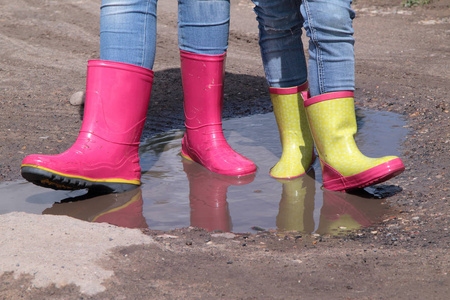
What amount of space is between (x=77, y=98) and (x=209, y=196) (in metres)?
1.62

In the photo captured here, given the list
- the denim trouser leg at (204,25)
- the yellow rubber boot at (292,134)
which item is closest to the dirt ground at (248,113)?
the yellow rubber boot at (292,134)

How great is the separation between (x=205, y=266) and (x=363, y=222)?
2.19ft

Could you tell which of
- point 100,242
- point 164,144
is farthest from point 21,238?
point 164,144

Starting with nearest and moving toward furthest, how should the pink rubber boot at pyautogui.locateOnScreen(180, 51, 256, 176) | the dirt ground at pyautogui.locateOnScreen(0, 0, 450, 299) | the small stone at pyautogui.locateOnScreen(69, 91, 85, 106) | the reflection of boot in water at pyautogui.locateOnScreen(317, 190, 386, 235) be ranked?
the dirt ground at pyautogui.locateOnScreen(0, 0, 450, 299) < the reflection of boot in water at pyautogui.locateOnScreen(317, 190, 386, 235) < the pink rubber boot at pyautogui.locateOnScreen(180, 51, 256, 176) < the small stone at pyautogui.locateOnScreen(69, 91, 85, 106)

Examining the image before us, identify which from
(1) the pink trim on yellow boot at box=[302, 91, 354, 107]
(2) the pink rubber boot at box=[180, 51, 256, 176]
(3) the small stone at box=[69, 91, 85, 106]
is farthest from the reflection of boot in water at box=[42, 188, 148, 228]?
(3) the small stone at box=[69, 91, 85, 106]

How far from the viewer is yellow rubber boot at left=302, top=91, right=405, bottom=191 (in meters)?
2.09

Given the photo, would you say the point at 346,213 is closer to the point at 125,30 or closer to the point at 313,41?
the point at 313,41

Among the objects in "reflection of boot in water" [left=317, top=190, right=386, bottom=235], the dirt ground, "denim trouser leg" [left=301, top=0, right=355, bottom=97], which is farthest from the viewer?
"denim trouser leg" [left=301, top=0, right=355, bottom=97]

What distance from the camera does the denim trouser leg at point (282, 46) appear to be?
91.7 inches

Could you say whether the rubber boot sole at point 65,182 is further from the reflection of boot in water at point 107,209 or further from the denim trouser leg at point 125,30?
the denim trouser leg at point 125,30

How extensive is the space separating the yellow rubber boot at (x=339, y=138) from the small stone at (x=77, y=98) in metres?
1.79

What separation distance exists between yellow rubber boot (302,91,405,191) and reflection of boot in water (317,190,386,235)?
0.05 metres

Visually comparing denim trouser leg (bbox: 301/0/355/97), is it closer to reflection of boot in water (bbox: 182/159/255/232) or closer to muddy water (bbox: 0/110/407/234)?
muddy water (bbox: 0/110/407/234)

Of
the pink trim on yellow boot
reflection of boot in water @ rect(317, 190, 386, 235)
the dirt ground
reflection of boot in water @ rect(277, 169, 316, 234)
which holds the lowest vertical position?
reflection of boot in water @ rect(277, 169, 316, 234)
